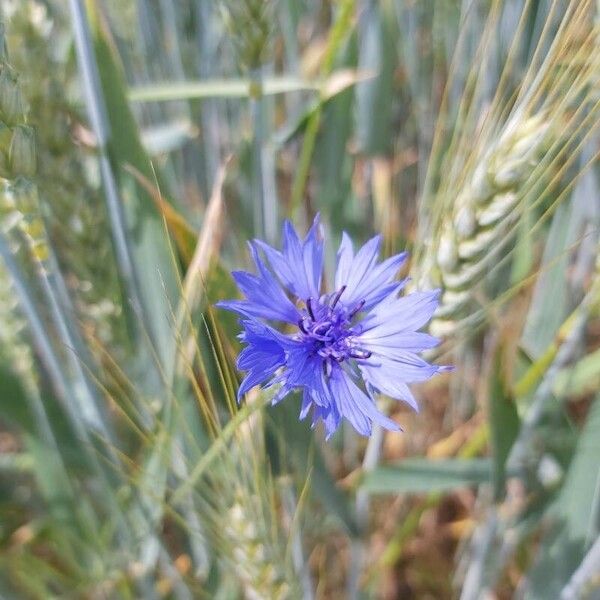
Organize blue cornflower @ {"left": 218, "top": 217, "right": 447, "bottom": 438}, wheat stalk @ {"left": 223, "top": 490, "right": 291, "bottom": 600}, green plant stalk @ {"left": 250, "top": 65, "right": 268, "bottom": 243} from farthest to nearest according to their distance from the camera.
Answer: green plant stalk @ {"left": 250, "top": 65, "right": 268, "bottom": 243} → wheat stalk @ {"left": 223, "top": 490, "right": 291, "bottom": 600} → blue cornflower @ {"left": 218, "top": 217, "right": 447, "bottom": 438}

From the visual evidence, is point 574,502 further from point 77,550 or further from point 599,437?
point 77,550

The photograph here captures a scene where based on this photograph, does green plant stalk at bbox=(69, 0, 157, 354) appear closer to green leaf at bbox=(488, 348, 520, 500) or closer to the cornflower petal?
the cornflower petal

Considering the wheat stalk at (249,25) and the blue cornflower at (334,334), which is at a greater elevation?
the wheat stalk at (249,25)

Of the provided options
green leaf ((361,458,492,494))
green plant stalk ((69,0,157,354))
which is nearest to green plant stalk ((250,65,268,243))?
green plant stalk ((69,0,157,354))

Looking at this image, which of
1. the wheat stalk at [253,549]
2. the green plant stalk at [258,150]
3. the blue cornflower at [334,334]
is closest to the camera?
the blue cornflower at [334,334]

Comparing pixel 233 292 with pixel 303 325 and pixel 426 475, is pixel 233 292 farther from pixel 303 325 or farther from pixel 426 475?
pixel 426 475

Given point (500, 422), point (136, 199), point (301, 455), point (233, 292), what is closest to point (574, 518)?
point (500, 422)

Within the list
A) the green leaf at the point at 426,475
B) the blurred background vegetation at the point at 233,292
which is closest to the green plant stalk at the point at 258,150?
the blurred background vegetation at the point at 233,292

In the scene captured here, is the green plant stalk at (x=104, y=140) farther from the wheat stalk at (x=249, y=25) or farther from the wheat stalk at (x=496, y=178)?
the wheat stalk at (x=496, y=178)
